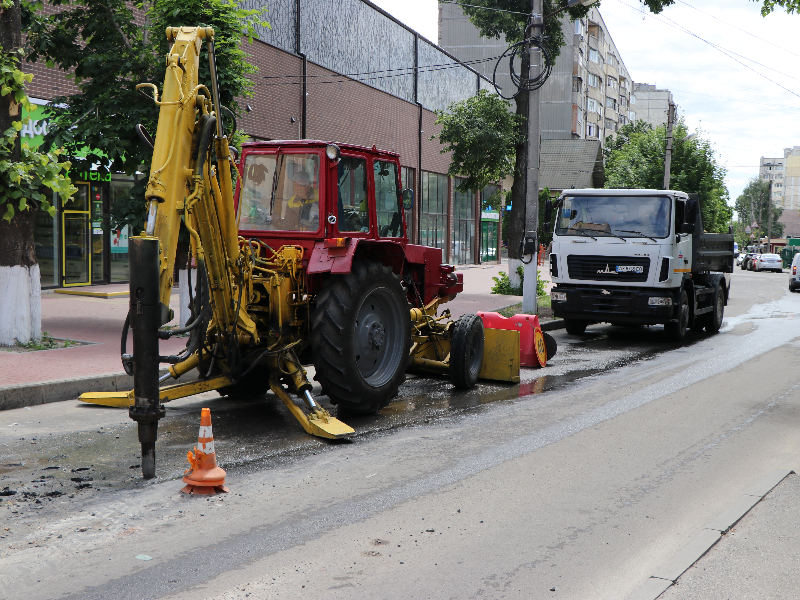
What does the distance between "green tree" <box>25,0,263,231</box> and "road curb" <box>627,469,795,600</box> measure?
9.46m

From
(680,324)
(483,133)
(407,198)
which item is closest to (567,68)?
(483,133)

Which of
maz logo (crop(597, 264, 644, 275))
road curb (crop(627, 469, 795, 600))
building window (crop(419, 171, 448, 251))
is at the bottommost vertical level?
road curb (crop(627, 469, 795, 600))

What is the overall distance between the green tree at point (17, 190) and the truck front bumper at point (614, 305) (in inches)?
353

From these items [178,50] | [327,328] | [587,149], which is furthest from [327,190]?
[587,149]

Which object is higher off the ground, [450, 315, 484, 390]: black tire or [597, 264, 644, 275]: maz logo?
[597, 264, 644, 275]: maz logo

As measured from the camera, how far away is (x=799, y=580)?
4.20 meters

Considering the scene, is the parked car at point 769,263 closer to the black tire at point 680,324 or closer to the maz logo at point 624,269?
the black tire at point 680,324

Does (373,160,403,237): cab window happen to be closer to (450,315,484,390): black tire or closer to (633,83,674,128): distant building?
(450,315,484,390): black tire

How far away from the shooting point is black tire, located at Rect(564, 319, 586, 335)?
16.1 m

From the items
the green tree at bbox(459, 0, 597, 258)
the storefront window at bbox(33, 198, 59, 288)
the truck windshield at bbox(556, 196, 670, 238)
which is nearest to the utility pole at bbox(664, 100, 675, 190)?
the green tree at bbox(459, 0, 597, 258)

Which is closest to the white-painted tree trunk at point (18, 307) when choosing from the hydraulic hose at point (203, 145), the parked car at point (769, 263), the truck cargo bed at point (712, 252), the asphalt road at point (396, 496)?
the asphalt road at point (396, 496)

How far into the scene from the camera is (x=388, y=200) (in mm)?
8516

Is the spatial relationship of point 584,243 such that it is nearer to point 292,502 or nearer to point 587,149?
Answer: point 292,502

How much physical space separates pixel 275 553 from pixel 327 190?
4.09 meters
